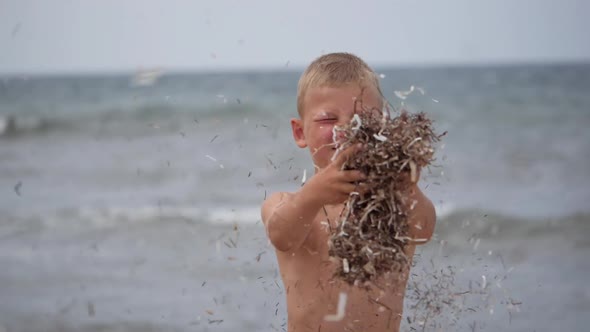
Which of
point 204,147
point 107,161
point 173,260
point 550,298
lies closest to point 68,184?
point 107,161

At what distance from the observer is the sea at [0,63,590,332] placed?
222 inches

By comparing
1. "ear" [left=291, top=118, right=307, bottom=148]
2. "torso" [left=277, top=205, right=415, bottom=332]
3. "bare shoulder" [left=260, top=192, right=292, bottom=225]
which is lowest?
"torso" [left=277, top=205, right=415, bottom=332]

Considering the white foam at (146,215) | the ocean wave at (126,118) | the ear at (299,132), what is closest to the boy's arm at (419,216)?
the ear at (299,132)

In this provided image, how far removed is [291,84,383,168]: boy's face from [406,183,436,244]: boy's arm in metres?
0.34

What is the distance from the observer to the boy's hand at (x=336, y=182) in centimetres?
230

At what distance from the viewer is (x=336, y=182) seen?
2328mm

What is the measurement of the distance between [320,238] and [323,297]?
8.8 inches

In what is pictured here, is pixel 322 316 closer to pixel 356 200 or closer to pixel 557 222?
pixel 356 200

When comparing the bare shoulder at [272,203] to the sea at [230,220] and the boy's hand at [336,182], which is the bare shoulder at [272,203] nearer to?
the boy's hand at [336,182]

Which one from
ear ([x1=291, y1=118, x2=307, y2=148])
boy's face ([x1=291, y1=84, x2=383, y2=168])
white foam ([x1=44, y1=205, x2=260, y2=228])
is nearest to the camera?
boy's face ([x1=291, y1=84, x2=383, y2=168])

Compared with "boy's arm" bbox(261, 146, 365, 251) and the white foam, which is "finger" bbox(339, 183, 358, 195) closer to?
"boy's arm" bbox(261, 146, 365, 251)

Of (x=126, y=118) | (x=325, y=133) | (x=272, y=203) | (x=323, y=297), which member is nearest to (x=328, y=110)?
(x=325, y=133)

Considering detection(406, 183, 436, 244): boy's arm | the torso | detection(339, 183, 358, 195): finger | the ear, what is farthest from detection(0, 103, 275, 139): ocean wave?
detection(339, 183, 358, 195): finger

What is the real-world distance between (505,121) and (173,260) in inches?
429
